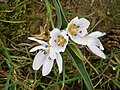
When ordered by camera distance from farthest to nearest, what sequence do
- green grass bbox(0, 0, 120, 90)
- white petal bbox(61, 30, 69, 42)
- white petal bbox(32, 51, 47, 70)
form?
green grass bbox(0, 0, 120, 90)
white petal bbox(32, 51, 47, 70)
white petal bbox(61, 30, 69, 42)

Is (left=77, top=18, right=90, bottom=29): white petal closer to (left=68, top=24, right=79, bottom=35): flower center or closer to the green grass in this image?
(left=68, top=24, right=79, bottom=35): flower center

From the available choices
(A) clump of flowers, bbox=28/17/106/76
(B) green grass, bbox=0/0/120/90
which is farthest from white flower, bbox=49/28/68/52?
(B) green grass, bbox=0/0/120/90

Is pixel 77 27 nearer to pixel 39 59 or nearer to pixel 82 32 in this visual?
pixel 82 32

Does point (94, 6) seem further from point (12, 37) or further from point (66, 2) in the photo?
point (12, 37)

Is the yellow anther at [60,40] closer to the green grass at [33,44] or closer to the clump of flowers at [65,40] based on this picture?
the clump of flowers at [65,40]

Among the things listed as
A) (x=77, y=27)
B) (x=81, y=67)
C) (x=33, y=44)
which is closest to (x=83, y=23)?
(x=77, y=27)
